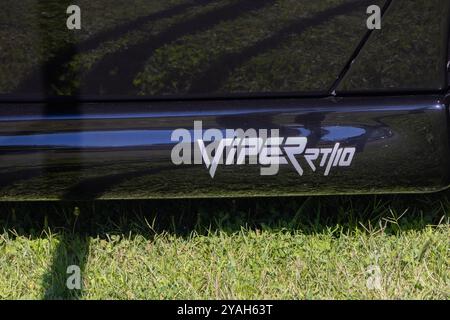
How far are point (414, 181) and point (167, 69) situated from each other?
738 millimetres

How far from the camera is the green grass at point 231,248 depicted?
2156mm

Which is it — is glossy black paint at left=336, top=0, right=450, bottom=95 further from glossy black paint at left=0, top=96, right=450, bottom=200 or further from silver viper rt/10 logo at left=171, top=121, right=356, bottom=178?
silver viper rt/10 logo at left=171, top=121, right=356, bottom=178

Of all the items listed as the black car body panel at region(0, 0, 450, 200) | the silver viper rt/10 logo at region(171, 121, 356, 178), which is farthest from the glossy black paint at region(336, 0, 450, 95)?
the silver viper rt/10 logo at region(171, 121, 356, 178)

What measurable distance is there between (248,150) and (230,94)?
Result: 0.53 feet

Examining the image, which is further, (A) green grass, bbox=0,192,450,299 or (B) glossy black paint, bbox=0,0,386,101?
(A) green grass, bbox=0,192,450,299

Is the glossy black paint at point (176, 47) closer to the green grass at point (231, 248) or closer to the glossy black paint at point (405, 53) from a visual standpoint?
the glossy black paint at point (405, 53)

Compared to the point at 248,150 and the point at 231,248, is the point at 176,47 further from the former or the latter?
the point at 231,248

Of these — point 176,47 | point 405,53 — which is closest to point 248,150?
point 176,47

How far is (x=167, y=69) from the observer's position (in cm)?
188

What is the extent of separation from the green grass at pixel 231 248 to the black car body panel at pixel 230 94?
387 mm

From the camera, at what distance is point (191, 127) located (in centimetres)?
189

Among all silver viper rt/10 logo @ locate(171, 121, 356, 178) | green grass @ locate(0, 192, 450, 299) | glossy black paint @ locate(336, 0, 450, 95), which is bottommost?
green grass @ locate(0, 192, 450, 299)

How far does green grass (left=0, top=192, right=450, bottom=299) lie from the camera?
2.16m

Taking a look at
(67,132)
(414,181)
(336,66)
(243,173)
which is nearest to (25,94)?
(67,132)
